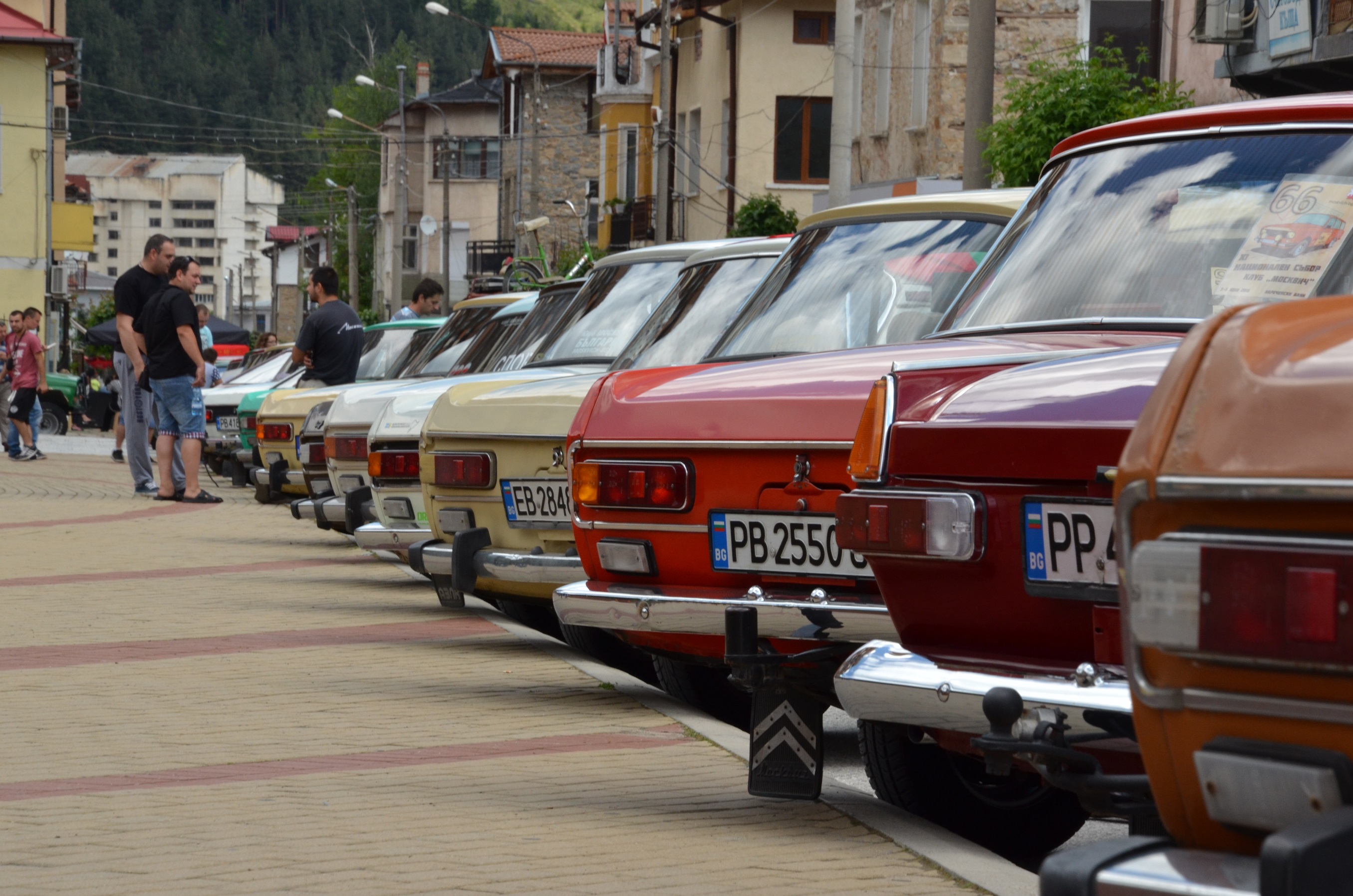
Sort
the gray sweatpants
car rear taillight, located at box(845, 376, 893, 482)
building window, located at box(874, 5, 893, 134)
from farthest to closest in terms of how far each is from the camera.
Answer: building window, located at box(874, 5, 893, 134) → the gray sweatpants → car rear taillight, located at box(845, 376, 893, 482)

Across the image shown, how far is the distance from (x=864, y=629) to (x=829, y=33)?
40093mm

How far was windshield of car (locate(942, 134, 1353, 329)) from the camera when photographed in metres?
4.52

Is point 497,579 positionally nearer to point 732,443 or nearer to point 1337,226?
point 732,443

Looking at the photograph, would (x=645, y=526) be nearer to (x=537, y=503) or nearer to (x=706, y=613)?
(x=706, y=613)

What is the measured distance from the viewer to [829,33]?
144 feet

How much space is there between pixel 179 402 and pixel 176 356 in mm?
402

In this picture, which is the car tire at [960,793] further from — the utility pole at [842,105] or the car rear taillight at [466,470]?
the utility pole at [842,105]

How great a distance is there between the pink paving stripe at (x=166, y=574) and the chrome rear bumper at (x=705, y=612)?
250 inches

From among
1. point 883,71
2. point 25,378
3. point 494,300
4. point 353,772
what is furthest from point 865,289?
point 883,71

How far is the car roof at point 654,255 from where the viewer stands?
963 cm

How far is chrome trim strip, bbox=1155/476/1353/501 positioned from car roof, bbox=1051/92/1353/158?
7.68 feet

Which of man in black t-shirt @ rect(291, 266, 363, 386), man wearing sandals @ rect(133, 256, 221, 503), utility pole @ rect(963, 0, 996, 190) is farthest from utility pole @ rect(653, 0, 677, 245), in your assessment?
man in black t-shirt @ rect(291, 266, 363, 386)

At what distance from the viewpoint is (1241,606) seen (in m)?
2.62

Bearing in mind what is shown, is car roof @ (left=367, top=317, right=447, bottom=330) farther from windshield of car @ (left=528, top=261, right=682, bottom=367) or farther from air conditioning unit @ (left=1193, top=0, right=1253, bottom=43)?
air conditioning unit @ (left=1193, top=0, right=1253, bottom=43)
